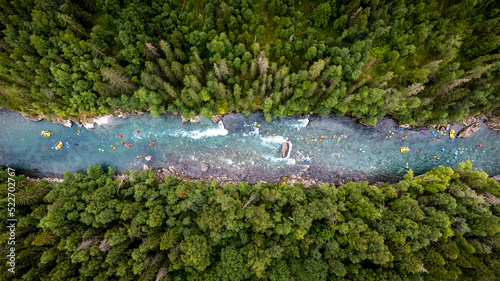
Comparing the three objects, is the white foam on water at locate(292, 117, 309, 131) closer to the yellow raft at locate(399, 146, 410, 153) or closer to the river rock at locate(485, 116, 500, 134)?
the yellow raft at locate(399, 146, 410, 153)

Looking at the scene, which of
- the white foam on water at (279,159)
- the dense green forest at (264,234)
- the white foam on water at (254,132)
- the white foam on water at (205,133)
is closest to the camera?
the dense green forest at (264,234)

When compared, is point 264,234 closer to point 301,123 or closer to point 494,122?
point 301,123

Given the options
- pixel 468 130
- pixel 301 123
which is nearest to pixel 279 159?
pixel 301 123

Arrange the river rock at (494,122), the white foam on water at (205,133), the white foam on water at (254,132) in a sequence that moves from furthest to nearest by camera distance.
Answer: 1. the white foam on water at (205,133)
2. the white foam on water at (254,132)
3. the river rock at (494,122)

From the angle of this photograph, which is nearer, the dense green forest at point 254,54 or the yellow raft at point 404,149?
the dense green forest at point 254,54

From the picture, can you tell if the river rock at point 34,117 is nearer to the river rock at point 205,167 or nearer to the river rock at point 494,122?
the river rock at point 205,167

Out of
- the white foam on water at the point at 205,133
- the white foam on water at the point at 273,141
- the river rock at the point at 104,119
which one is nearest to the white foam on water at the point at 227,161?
the white foam on water at the point at 205,133

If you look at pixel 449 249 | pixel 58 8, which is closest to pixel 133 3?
pixel 58 8
